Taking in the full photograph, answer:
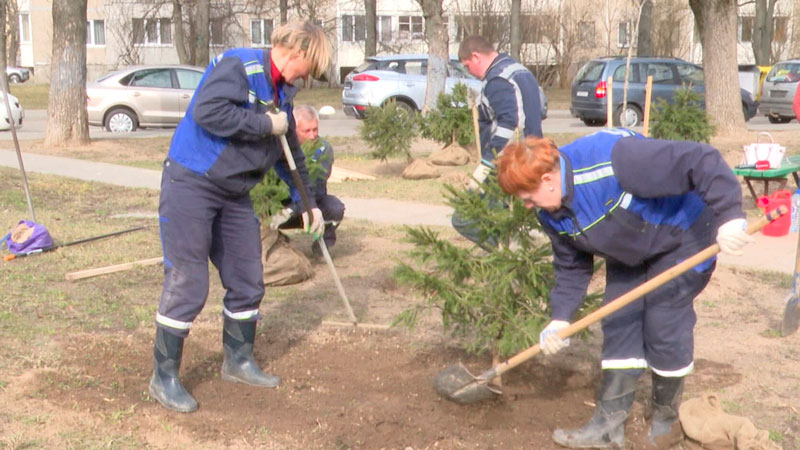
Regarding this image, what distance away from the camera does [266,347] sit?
538 cm

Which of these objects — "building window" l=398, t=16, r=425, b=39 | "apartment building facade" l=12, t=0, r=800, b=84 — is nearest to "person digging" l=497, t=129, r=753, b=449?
"apartment building facade" l=12, t=0, r=800, b=84

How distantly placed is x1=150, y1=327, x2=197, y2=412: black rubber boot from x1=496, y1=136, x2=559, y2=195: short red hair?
1772mm

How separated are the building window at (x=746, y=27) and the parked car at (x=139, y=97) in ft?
109

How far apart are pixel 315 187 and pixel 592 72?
15.8 meters

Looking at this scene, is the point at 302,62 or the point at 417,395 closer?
the point at 302,62

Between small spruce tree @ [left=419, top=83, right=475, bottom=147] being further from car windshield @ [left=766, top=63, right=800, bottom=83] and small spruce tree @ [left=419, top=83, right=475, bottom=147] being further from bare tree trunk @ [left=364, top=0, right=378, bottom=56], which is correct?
bare tree trunk @ [left=364, top=0, right=378, bottom=56]

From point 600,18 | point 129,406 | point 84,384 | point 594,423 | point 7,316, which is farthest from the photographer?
point 600,18

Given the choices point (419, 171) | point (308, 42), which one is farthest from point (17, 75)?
point (308, 42)

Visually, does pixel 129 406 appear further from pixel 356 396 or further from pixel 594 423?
pixel 594 423

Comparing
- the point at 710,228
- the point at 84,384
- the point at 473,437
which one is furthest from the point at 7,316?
the point at 710,228

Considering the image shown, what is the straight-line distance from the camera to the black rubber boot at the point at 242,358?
15.4ft

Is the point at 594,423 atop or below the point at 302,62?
below

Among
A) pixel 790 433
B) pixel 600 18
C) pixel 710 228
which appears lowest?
pixel 790 433

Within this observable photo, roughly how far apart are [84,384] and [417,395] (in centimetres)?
161
